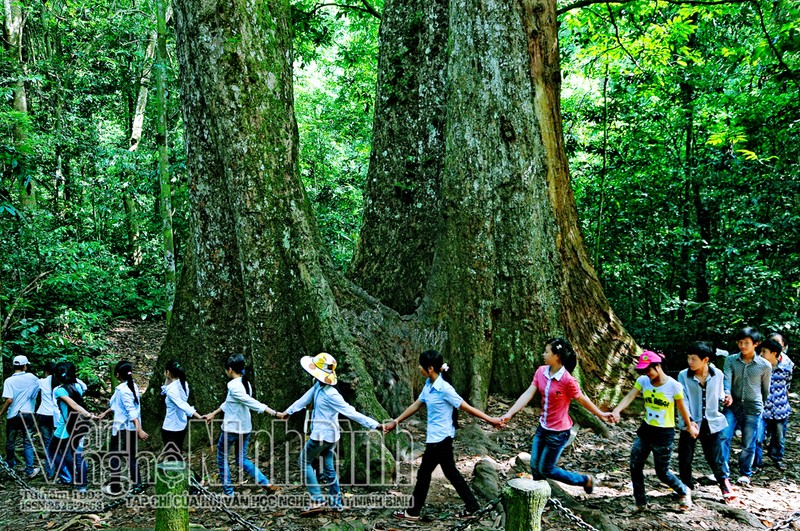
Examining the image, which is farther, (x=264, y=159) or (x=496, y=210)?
(x=496, y=210)

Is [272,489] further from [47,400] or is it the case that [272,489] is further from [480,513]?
[47,400]

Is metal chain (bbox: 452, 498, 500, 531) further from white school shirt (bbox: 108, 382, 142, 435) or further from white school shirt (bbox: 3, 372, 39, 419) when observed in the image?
white school shirt (bbox: 3, 372, 39, 419)

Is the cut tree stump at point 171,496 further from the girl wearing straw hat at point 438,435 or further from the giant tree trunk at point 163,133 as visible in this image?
the giant tree trunk at point 163,133

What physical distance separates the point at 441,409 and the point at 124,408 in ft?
11.0

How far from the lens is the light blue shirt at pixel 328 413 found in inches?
199

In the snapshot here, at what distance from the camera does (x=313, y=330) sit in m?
6.23

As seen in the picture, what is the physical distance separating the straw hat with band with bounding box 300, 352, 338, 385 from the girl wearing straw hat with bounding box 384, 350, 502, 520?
32.6 inches

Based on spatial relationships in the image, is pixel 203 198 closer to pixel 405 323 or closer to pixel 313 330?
pixel 313 330

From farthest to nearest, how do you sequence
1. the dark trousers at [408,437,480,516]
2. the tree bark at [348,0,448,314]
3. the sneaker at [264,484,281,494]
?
the tree bark at [348,0,448,314], the sneaker at [264,484,281,494], the dark trousers at [408,437,480,516]

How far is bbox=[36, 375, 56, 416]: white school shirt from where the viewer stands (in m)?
7.05

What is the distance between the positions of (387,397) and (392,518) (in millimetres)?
1995

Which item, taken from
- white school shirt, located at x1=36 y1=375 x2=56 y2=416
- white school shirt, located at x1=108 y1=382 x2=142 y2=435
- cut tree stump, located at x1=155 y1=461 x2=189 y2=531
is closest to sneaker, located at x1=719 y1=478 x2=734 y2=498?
cut tree stump, located at x1=155 y1=461 x2=189 y2=531

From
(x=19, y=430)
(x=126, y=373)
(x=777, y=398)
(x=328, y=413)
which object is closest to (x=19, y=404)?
(x=19, y=430)

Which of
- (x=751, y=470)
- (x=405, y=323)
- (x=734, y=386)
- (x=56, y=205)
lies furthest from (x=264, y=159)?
(x=56, y=205)
